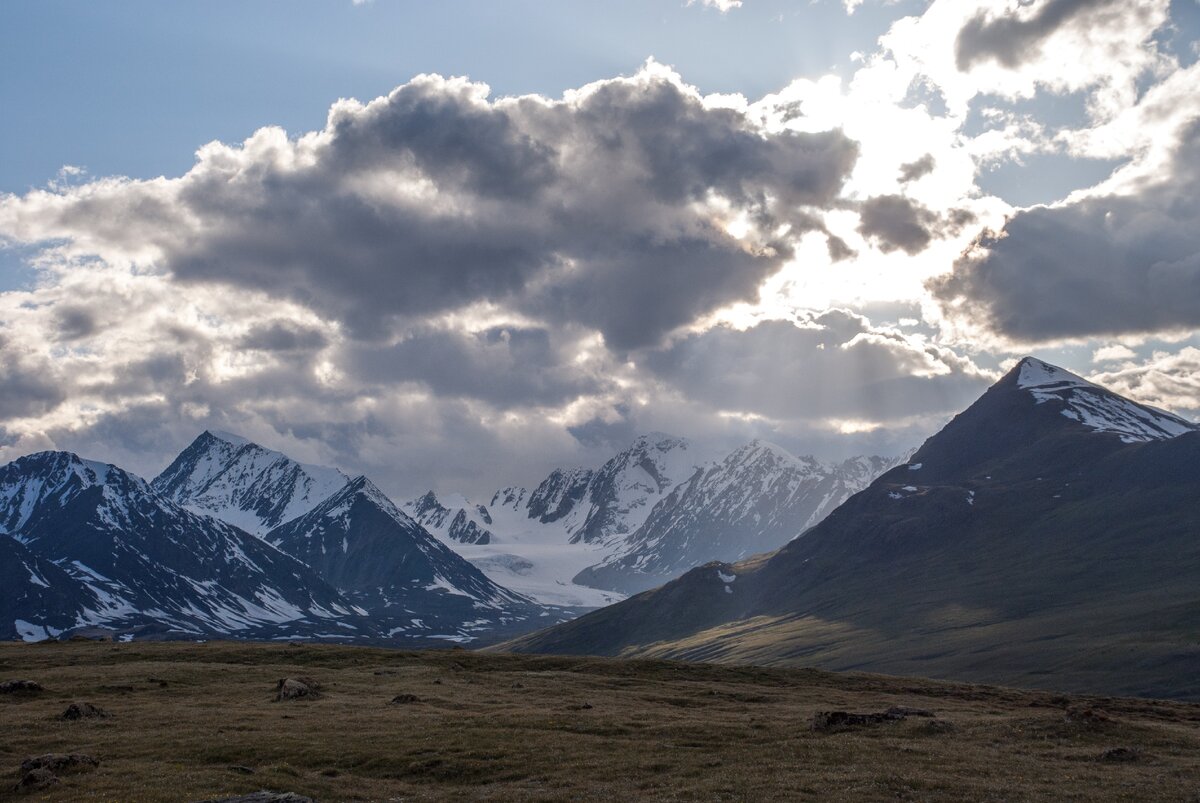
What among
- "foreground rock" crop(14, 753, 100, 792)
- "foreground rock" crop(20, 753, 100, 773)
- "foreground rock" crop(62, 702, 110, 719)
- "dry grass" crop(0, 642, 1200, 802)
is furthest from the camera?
"foreground rock" crop(62, 702, 110, 719)

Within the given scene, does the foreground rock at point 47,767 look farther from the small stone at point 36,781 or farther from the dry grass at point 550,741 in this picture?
the dry grass at point 550,741

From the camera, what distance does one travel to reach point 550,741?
58344mm

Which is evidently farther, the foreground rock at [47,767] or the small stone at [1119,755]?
the small stone at [1119,755]

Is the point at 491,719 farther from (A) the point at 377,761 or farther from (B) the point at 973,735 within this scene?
(B) the point at 973,735

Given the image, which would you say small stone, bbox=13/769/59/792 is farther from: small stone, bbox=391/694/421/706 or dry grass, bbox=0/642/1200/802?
small stone, bbox=391/694/421/706

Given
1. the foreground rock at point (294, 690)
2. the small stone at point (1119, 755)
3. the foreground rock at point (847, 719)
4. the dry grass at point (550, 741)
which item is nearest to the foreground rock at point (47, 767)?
the dry grass at point (550, 741)

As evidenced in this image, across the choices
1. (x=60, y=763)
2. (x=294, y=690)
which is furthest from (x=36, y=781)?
(x=294, y=690)

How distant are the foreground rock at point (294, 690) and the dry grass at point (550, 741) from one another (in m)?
1.26

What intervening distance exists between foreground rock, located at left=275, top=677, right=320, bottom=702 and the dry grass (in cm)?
126

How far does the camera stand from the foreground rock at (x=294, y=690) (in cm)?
7625

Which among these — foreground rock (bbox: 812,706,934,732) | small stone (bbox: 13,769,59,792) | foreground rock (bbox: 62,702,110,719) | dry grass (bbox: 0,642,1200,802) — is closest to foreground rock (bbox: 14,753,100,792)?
small stone (bbox: 13,769,59,792)

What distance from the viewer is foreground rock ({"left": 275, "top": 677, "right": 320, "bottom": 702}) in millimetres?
76250

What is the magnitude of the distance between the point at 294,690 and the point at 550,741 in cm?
2856

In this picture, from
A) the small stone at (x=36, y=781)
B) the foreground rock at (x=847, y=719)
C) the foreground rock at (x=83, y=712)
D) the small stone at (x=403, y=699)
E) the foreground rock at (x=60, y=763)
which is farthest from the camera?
the small stone at (x=403, y=699)
